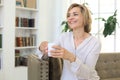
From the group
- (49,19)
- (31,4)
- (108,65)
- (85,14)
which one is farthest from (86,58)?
(49,19)

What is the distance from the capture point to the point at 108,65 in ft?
11.3

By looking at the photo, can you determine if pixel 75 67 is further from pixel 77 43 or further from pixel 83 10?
pixel 83 10

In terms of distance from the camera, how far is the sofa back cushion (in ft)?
11.1

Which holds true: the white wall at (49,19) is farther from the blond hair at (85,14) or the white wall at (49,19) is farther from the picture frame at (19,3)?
the blond hair at (85,14)

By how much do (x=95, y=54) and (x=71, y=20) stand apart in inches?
13.7

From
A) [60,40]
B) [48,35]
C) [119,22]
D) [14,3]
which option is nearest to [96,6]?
[119,22]

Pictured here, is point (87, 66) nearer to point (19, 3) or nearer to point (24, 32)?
point (19, 3)

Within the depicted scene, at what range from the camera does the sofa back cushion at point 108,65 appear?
11.1 feet

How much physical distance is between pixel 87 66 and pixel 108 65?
1.87 meters

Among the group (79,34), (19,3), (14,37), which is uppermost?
(19,3)

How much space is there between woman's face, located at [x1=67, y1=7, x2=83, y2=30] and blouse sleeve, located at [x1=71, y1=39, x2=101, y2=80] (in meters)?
0.23

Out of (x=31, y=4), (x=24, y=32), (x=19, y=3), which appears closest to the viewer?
(x=19, y=3)

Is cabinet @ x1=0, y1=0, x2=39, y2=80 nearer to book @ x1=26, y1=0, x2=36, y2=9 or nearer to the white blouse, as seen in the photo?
book @ x1=26, y1=0, x2=36, y2=9

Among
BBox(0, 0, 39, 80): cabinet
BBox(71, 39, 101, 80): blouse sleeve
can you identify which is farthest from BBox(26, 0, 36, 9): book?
BBox(71, 39, 101, 80): blouse sleeve
